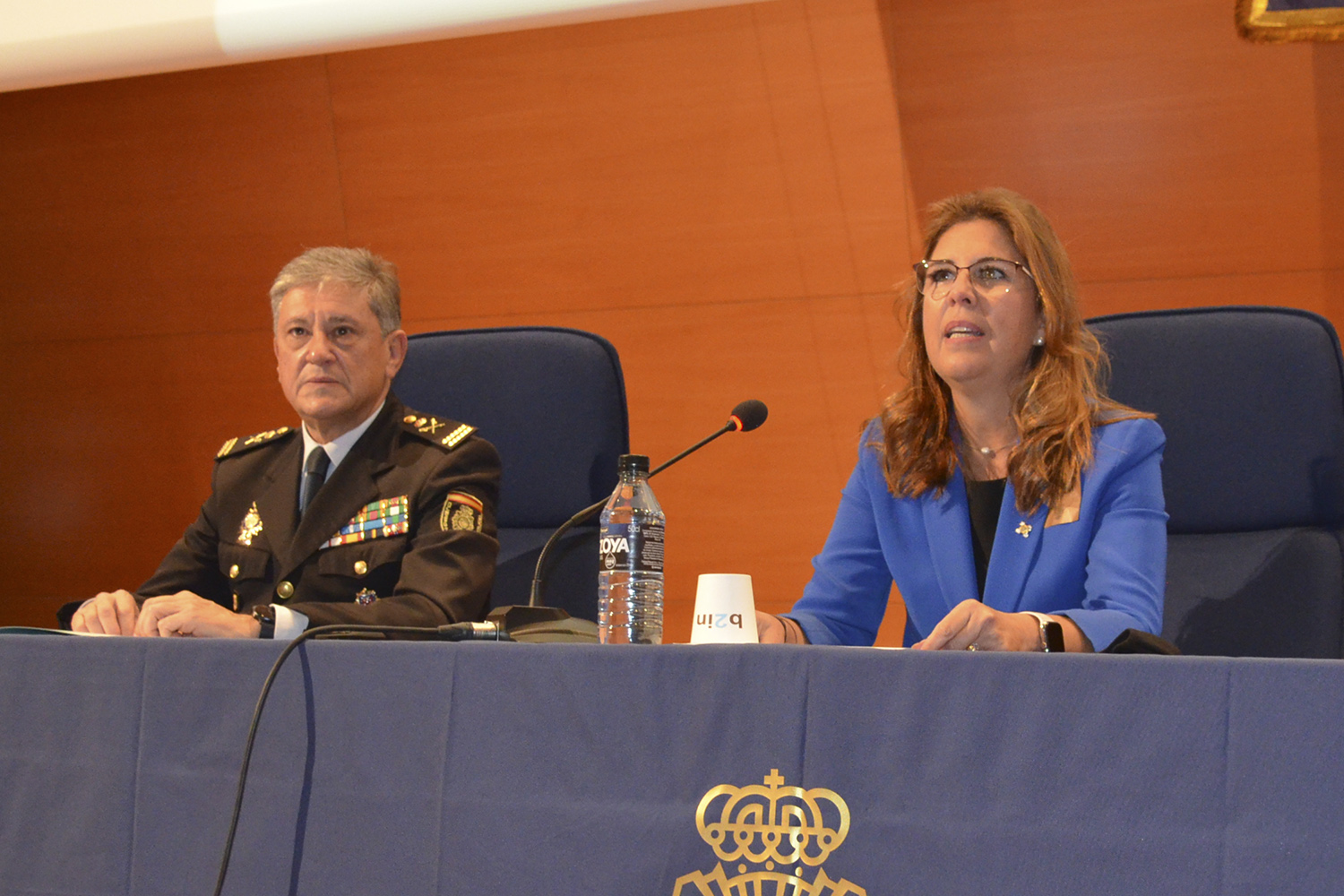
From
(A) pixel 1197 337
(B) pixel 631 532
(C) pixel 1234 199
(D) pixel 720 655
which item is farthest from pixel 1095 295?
(D) pixel 720 655

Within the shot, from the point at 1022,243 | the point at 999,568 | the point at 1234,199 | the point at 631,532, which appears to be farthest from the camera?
the point at 1234,199

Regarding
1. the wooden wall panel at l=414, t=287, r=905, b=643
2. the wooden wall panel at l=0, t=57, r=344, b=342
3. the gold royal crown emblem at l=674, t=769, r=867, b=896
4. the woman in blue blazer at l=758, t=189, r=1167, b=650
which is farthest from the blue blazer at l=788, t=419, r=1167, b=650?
the wooden wall panel at l=0, t=57, r=344, b=342

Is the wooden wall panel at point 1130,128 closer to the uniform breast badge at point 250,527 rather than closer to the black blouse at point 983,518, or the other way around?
the black blouse at point 983,518

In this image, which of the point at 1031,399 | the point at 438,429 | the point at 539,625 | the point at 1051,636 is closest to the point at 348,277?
the point at 438,429

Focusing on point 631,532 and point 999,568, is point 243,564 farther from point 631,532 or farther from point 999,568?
point 999,568

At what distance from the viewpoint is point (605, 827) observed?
936 mm

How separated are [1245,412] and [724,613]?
947 mm

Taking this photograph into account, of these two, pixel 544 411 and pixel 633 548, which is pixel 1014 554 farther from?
pixel 544 411

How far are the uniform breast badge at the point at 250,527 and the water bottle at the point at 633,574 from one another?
79cm

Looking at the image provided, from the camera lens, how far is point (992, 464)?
1.75 m

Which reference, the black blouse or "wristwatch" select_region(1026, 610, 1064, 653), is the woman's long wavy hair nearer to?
the black blouse

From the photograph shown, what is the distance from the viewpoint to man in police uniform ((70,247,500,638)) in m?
1.83

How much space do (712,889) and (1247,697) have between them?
389 millimetres

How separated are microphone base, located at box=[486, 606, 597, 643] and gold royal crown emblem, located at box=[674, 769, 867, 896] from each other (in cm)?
33
